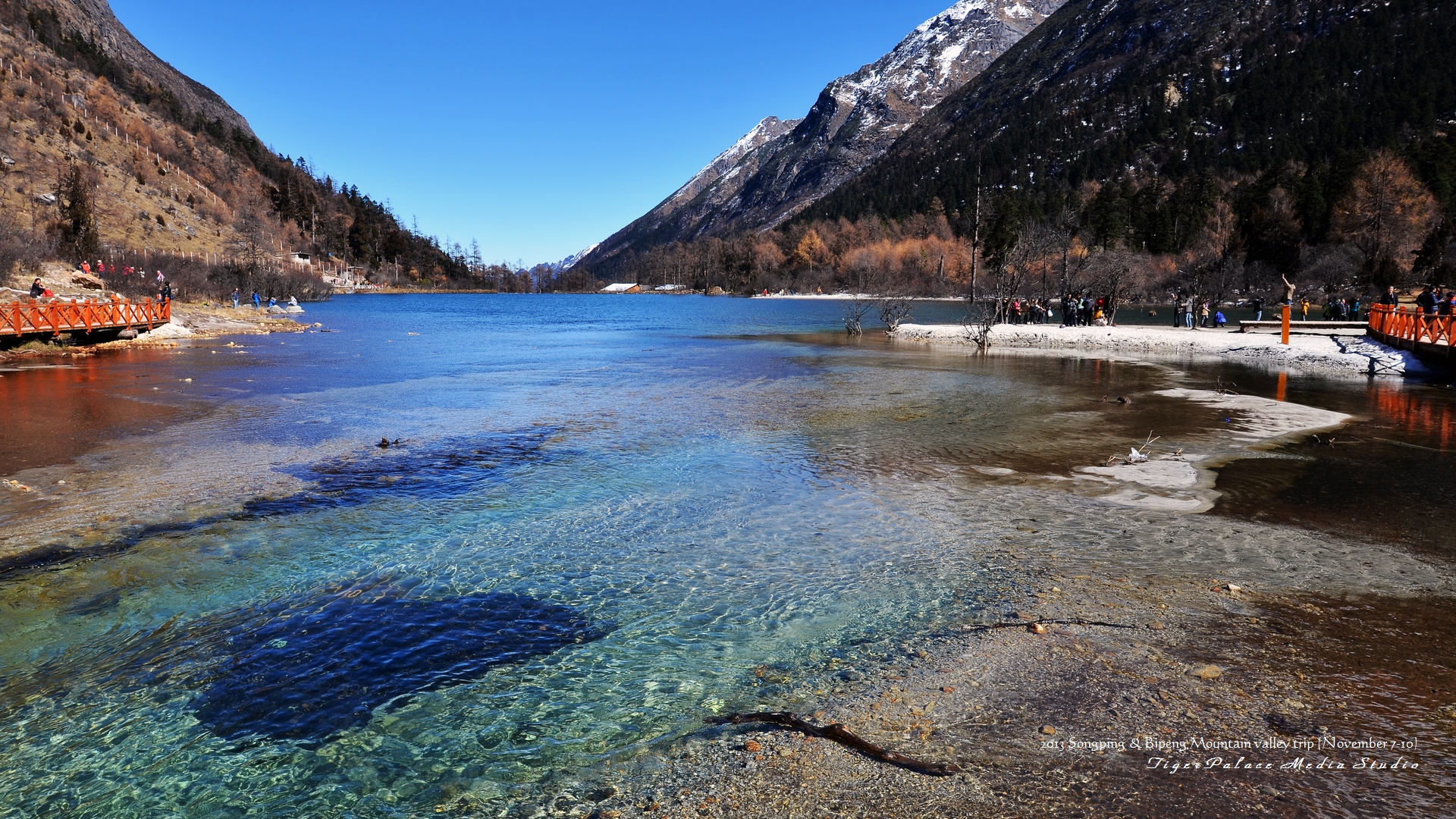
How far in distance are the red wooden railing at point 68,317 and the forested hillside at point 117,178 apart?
476 inches

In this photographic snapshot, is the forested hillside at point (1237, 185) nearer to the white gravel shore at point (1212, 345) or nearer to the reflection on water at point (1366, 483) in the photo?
the white gravel shore at point (1212, 345)

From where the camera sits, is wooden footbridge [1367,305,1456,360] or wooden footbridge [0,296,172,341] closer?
wooden footbridge [1367,305,1456,360]

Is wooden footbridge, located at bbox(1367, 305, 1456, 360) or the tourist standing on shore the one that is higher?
the tourist standing on shore

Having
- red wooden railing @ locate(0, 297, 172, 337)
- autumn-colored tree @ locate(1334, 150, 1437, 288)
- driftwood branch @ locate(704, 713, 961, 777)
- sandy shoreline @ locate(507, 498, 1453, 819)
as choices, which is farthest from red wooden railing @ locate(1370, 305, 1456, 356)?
red wooden railing @ locate(0, 297, 172, 337)

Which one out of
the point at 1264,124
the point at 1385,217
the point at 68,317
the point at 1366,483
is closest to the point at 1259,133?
the point at 1264,124

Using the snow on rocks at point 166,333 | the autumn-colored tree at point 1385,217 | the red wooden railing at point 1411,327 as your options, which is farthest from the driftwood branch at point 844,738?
the autumn-colored tree at point 1385,217

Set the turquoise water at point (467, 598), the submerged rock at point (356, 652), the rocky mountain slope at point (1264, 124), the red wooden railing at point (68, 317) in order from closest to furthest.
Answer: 1. the turquoise water at point (467, 598)
2. the submerged rock at point (356, 652)
3. the red wooden railing at point (68, 317)
4. the rocky mountain slope at point (1264, 124)

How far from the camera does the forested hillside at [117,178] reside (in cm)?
7338

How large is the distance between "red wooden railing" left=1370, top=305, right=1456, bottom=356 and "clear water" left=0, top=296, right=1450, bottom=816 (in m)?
12.7

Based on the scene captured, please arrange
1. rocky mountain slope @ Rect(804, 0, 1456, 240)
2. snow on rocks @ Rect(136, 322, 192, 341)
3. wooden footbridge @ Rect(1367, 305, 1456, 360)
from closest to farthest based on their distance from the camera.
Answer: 1. wooden footbridge @ Rect(1367, 305, 1456, 360)
2. snow on rocks @ Rect(136, 322, 192, 341)
3. rocky mountain slope @ Rect(804, 0, 1456, 240)

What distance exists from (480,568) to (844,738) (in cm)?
480

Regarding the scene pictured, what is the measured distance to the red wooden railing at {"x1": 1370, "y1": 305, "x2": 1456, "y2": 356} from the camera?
25.1 m

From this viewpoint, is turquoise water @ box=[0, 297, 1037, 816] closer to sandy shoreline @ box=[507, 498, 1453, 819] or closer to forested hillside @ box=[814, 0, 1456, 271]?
sandy shoreline @ box=[507, 498, 1453, 819]

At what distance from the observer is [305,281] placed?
11688 cm
